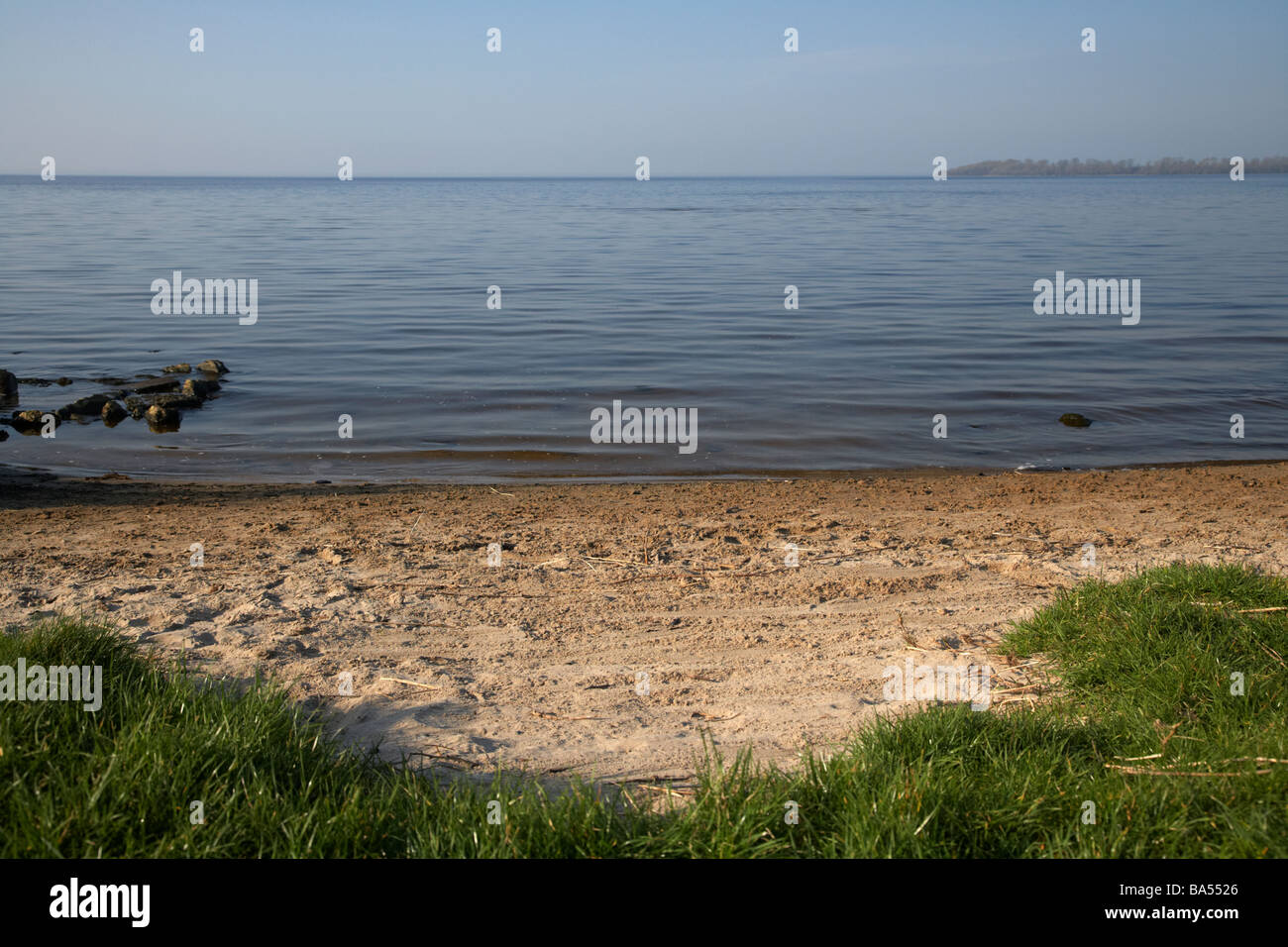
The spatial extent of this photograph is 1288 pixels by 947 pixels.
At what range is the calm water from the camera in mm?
11500

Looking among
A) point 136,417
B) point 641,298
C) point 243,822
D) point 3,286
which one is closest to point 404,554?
point 243,822

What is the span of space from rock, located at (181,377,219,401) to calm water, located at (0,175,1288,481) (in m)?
0.29

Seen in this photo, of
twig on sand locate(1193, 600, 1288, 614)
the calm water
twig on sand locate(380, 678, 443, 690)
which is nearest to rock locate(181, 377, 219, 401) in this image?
the calm water

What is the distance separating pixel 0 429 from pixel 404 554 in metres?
8.30

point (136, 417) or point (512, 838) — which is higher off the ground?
point (136, 417)

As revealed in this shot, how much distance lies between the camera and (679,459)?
10.9m

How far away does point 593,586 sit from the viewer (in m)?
6.14

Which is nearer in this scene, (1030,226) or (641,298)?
(641,298)

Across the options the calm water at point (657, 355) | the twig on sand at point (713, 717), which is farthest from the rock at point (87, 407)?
the twig on sand at point (713, 717)

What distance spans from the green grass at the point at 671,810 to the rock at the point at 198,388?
10.6 m

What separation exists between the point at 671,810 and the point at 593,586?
2.99 metres

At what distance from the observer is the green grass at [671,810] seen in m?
2.93

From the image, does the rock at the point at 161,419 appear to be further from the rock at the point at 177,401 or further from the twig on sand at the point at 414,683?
the twig on sand at the point at 414,683
